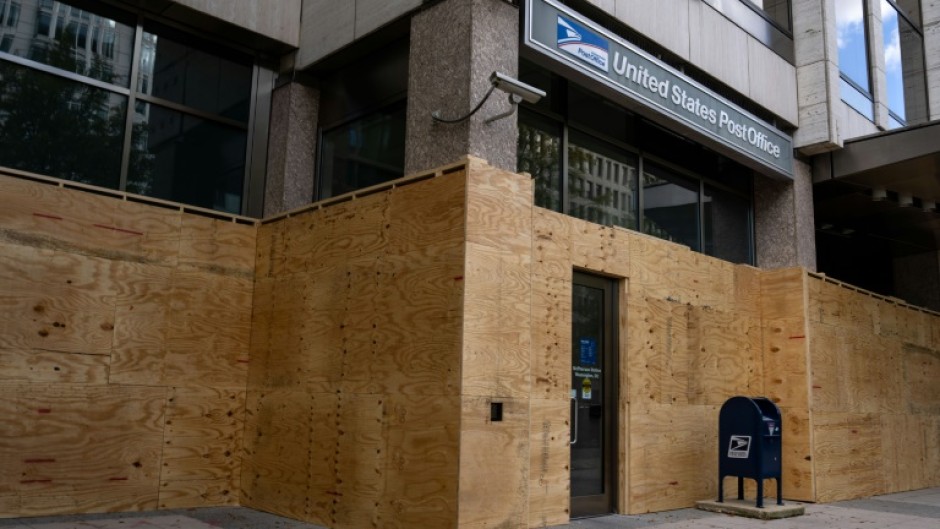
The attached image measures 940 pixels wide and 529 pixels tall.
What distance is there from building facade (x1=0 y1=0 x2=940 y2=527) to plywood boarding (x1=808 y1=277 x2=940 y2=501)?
3.4 inches

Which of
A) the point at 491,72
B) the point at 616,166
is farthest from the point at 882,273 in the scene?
the point at 491,72

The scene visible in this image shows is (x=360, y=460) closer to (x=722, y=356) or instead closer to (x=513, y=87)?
(x=513, y=87)

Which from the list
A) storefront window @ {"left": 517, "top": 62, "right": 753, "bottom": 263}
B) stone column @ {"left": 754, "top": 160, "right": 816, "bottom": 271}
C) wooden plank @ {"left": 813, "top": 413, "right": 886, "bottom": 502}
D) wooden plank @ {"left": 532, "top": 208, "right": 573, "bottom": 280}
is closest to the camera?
wooden plank @ {"left": 532, "top": 208, "right": 573, "bottom": 280}

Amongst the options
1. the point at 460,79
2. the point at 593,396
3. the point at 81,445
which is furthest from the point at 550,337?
the point at 81,445

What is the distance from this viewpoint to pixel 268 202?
36.8 feet

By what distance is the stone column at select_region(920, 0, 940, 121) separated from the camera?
1831cm

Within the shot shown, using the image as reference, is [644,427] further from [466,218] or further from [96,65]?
[96,65]

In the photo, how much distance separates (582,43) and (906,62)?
12.3 meters

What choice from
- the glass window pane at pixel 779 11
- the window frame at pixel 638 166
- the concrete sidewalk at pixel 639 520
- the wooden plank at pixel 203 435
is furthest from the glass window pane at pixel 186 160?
the glass window pane at pixel 779 11

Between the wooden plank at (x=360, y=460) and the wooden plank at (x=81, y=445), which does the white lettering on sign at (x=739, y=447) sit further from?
the wooden plank at (x=81, y=445)

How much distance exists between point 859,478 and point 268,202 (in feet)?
32.1

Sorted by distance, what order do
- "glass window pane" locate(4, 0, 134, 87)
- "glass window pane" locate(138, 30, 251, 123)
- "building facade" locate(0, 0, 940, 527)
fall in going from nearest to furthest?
"building facade" locate(0, 0, 940, 527), "glass window pane" locate(4, 0, 134, 87), "glass window pane" locate(138, 30, 251, 123)

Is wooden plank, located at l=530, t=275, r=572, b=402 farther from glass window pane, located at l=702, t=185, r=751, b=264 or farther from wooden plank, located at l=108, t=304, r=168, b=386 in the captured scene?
glass window pane, located at l=702, t=185, r=751, b=264

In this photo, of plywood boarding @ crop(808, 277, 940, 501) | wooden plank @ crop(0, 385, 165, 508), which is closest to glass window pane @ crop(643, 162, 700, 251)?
plywood boarding @ crop(808, 277, 940, 501)
